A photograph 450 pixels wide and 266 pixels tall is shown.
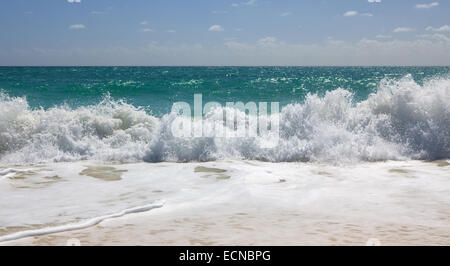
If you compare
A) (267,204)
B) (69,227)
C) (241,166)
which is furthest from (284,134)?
(69,227)

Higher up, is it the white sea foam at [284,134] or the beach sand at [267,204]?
the white sea foam at [284,134]

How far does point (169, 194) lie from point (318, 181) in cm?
223

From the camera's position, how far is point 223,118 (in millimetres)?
9922

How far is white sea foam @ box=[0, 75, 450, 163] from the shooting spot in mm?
7809

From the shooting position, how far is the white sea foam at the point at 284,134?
25.6ft

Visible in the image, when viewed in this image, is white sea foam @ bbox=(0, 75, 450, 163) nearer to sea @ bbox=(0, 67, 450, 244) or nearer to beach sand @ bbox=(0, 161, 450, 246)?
sea @ bbox=(0, 67, 450, 244)

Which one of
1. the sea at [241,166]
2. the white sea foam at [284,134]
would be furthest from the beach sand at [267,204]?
the white sea foam at [284,134]

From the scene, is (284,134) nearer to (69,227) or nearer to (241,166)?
(241,166)

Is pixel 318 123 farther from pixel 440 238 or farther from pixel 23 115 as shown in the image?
pixel 23 115

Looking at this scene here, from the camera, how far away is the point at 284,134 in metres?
9.07

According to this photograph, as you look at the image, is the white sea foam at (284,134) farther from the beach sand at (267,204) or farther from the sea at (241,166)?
the beach sand at (267,204)

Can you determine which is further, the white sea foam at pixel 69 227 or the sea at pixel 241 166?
the sea at pixel 241 166

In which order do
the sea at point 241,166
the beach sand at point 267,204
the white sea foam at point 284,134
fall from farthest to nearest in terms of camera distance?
the white sea foam at point 284,134
the sea at point 241,166
the beach sand at point 267,204

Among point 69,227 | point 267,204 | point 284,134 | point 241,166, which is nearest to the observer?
point 69,227
